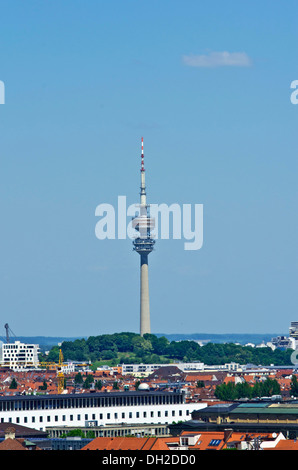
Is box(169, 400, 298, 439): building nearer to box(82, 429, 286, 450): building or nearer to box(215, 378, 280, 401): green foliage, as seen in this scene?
box(82, 429, 286, 450): building

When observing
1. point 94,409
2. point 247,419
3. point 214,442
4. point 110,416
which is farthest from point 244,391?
point 214,442

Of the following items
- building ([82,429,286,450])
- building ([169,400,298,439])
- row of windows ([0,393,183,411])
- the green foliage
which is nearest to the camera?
building ([82,429,286,450])

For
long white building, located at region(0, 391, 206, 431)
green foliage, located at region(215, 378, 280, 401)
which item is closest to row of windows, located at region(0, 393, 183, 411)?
long white building, located at region(0, 391, 206, 431)

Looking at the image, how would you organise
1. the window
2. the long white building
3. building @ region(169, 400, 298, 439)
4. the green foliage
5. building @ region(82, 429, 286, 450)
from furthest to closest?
the green foliage → the long white building → building @ region(169, 400, 298, 439) → the window → building @ region(82, 429, 286, 450)

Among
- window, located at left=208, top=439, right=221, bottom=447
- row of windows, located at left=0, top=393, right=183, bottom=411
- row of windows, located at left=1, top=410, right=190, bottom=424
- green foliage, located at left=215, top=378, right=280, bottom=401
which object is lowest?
window, located at left=208, top=439, right=221, bottom=447

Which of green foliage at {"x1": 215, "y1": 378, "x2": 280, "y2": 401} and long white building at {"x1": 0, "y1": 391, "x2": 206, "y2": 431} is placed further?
green foliage at {"x1": 215, "y1": 378, "x2": 280, "y2": 401}

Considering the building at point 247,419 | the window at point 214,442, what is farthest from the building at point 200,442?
the building at point 247,419

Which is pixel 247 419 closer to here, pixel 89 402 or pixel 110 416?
pixel 110 416

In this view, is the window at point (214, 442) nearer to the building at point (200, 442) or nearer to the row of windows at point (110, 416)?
the building at point (200, 442)
